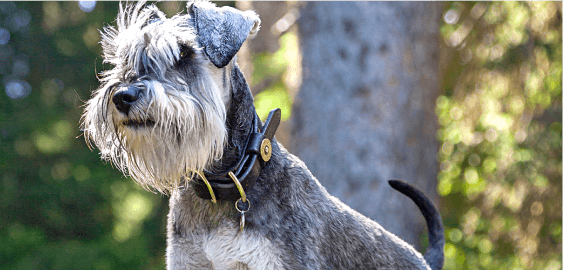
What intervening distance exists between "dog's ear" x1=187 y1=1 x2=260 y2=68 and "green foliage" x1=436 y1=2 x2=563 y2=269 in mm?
5636

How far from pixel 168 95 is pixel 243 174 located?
1.58 ft

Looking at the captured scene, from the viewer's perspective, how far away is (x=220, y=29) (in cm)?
195

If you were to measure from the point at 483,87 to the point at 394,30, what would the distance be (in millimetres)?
3475

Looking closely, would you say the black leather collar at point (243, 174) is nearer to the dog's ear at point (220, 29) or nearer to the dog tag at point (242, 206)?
the dog tag at point (242, 206)

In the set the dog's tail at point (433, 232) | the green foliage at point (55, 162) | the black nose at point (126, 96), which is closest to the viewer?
the black nose at point (126, 96)

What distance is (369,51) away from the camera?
4582 millimetres

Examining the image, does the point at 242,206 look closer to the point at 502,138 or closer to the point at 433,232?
the point at 433,232

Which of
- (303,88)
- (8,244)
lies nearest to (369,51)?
(303,88)

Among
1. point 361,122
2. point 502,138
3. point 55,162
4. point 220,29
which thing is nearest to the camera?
point 220,29

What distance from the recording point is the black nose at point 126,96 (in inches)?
69.4

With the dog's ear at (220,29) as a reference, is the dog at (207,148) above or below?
below

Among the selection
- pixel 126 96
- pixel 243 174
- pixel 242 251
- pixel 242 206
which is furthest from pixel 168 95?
pixel 242 251

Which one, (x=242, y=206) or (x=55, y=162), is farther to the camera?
(x=55, y=162)

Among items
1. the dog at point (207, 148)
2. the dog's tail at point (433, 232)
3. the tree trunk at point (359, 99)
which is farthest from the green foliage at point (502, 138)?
the dog at point (207, 148)
